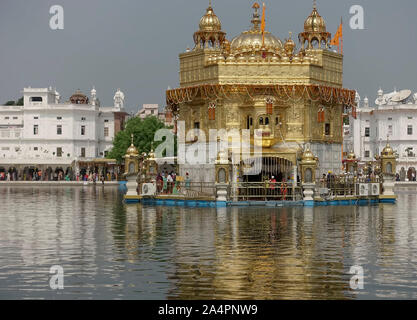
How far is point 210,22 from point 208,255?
26973 millimetres

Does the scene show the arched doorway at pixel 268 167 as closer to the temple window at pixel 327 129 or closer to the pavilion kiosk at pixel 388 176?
the pavilion kiosk at pixel 388 176

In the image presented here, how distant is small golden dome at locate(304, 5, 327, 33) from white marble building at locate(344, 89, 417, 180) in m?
48.6

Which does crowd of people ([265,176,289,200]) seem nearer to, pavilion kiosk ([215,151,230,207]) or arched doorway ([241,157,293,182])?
pavilion kiosk ([215,151,230,207])

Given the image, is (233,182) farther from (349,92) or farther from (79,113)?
(79,113)

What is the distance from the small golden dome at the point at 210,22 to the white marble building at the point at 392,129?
51.1 meters

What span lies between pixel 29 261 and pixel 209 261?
3.52 meters

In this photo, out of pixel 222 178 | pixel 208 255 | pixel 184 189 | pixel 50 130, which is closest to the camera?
pixel 208 255

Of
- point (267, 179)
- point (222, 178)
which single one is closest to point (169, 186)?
point (267, 179)

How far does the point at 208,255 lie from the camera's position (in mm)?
16625

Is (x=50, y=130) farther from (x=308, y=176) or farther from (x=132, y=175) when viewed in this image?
(x=308, y=176)

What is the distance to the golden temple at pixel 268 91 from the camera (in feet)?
129

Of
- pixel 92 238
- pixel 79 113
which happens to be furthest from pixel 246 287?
pixel 79 113

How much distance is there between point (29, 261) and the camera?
1576 centimetres

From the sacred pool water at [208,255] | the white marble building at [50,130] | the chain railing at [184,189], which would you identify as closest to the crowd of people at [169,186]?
the chain railing at [184,189]
